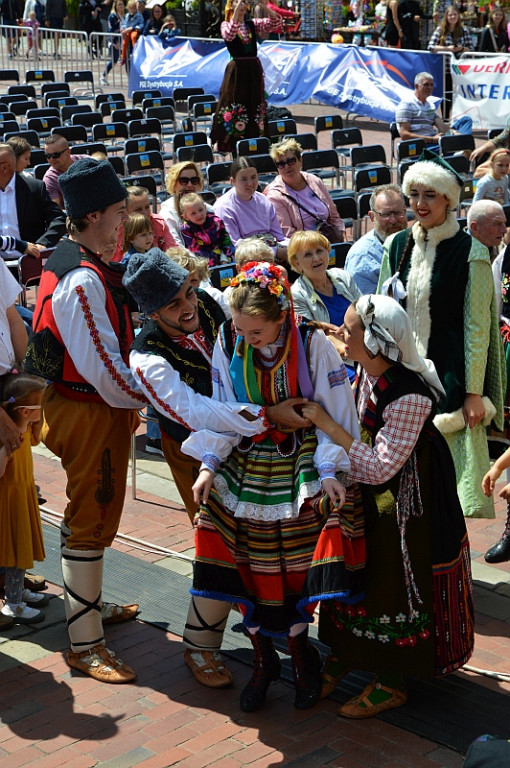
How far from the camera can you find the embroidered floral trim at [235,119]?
521 inches

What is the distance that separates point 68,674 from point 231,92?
1000 centimetres

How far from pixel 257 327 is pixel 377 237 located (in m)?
3.21

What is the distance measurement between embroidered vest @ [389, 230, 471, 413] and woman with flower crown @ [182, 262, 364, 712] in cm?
108

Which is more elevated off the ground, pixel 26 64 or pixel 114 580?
pixel 26 64

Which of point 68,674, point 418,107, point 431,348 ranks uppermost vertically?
point 418,107

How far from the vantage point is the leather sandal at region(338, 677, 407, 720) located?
3.94 metres

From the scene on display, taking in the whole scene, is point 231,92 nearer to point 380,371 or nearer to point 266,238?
point 266,238

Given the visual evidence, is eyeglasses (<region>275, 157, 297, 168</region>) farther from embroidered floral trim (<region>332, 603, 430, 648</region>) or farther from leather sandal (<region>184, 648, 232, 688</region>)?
embroidered floral trim (<region>332, 603, 430, 648</region>)

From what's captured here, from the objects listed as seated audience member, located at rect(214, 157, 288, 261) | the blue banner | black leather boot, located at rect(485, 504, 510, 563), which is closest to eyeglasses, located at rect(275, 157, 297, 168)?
seated audience member, located at rect(214, 157, 288, 261)

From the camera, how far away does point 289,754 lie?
3.75m

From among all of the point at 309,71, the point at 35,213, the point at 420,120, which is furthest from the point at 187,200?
the point at 309,71

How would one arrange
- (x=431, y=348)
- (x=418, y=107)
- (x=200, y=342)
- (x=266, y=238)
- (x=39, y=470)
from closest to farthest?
(x=200, y=342) < (x=431, y=348) < (x=39, y=470) < (x=266, y=238) < (x=418, y=107)

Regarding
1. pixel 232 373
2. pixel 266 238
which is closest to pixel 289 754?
pixel 232 373

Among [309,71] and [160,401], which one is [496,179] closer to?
[160,401]
